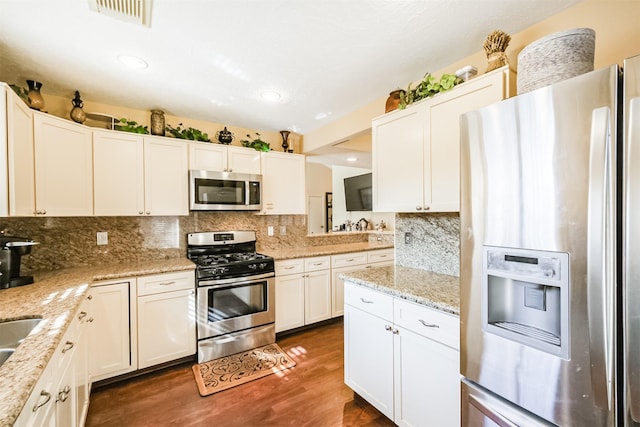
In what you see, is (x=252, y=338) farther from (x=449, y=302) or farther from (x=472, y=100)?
(x=472, y=100)

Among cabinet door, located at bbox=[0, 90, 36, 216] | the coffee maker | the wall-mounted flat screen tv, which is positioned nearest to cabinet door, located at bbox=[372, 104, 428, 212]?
cabinet door, located at bbox=[0, 90, 36, 216]

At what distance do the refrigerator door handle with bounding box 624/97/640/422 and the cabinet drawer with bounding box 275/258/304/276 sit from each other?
2676mm

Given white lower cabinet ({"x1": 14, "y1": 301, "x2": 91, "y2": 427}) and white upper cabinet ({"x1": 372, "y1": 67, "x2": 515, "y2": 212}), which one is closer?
white lower cabinet ({"x1": 14, "y1": 301, "x2": 91, "y2": 427})

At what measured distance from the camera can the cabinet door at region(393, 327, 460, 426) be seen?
4.69 ft

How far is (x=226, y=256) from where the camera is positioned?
124 inches

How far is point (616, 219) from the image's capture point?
0.89 meters

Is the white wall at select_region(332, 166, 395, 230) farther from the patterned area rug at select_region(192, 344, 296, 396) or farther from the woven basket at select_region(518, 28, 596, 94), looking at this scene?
the woven basket at select_region(518, 28, 596, 94)

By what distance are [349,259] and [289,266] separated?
2.85ft

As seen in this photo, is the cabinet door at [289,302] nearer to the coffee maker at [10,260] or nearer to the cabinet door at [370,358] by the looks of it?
the cabinet door at [370,358]

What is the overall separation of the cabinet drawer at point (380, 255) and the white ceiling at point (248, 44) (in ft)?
6.90

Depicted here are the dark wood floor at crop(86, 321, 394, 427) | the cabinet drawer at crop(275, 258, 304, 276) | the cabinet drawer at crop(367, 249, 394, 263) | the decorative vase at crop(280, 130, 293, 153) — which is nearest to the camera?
the dark wood floor at crop(86, 321, 394, 427)

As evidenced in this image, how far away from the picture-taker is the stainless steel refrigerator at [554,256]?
35.0 inches

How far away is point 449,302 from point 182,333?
235 cm

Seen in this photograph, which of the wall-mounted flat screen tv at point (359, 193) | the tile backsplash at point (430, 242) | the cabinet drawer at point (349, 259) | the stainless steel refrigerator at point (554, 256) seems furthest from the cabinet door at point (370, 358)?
the wall-mounted flat screen tv at point (359, 193)
